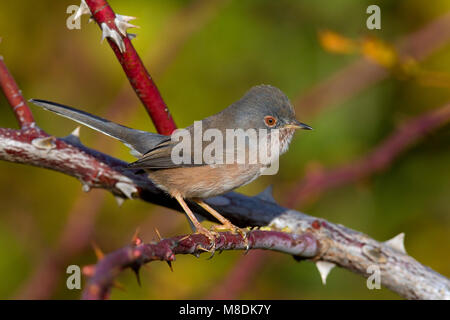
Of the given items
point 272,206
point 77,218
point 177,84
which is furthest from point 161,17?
point 272,206

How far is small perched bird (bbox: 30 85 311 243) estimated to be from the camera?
310cm

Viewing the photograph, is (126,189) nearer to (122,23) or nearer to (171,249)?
(122,23)

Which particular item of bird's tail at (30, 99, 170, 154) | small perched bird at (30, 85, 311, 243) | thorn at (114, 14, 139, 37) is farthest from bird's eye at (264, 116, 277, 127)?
thorn at (114, 14, 139, 37)

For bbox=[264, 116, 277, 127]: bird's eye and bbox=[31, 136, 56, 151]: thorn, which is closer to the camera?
bbox=[31, 136, 56, 151]: thorn

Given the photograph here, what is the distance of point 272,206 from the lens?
2.85 metres

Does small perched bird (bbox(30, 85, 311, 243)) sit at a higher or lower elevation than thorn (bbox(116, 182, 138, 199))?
higher

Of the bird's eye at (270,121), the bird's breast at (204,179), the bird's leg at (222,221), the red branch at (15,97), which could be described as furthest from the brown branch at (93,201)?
the bird's eye at (270,121)

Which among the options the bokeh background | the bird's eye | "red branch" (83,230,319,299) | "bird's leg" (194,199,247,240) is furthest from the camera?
the bokeh background

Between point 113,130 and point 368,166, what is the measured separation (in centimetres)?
168

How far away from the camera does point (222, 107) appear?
13.2ft

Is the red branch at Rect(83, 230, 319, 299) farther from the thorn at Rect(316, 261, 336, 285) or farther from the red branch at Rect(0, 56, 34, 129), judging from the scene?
the red branch at Rect(0, 56, 34, 129)

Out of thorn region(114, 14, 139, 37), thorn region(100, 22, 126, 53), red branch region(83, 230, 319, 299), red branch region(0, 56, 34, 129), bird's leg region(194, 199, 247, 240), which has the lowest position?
red branch region(83, 230, 319, 299)

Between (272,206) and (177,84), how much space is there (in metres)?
1.57

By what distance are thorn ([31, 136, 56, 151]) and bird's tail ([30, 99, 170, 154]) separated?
71 cm
